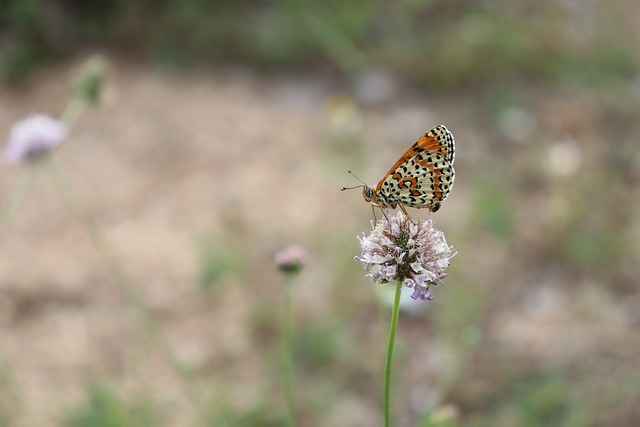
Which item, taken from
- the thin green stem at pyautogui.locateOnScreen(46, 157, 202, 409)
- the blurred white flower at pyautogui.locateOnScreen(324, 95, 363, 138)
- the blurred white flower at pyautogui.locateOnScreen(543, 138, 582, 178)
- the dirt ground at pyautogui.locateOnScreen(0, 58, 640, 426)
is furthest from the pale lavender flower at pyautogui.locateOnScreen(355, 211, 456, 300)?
the blurred white flower at pyautogui.locateOnScreen(324, 95, 363, 138)

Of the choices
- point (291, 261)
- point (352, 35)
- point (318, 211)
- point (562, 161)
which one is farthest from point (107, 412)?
point (352, 35)

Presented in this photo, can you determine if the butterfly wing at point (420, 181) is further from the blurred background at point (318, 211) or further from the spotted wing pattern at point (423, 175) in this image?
the blurred background at point (318, 211)

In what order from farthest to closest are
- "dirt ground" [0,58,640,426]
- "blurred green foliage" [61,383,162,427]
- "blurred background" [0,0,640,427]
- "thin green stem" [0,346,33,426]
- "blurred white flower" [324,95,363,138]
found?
"blurred white flower" [324,95,363,138]
"dirt ground" [0,58,640,426]
"blurred background" [0,0,640,427]
"thin green stem" [0,346,33,426]
"blurred green foliage" [61,383,162,427]

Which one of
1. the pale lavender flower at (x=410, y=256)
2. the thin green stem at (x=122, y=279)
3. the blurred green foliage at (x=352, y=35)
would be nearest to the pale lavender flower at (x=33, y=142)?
the thin green stem at (x=122, y=279)

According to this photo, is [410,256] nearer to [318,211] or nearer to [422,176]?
[422,176]

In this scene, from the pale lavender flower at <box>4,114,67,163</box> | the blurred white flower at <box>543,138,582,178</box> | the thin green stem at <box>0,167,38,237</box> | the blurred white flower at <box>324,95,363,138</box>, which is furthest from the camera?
the thin green stem at <box>0,167,38,237</box>

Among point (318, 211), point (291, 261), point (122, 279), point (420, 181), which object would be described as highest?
point (318, 211)

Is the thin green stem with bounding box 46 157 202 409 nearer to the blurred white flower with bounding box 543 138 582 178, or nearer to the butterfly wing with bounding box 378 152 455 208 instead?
the butterfly wing with bounding box 378 152 455 208
